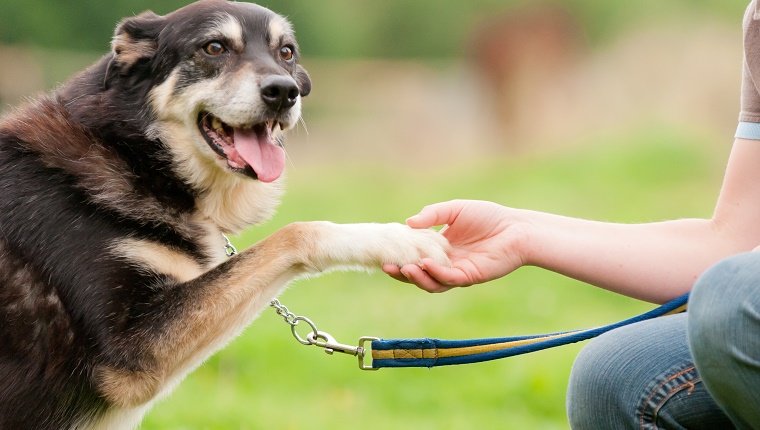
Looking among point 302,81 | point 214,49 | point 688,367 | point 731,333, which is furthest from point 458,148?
point 731,333

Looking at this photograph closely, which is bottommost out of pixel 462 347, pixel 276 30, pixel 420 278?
pixel 462 347

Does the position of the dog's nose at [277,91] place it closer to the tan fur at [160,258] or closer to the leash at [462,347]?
the tan fur at [160,258]

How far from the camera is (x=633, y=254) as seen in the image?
2.74m

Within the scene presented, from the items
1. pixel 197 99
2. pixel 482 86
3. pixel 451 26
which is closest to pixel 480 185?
pixel 197 99

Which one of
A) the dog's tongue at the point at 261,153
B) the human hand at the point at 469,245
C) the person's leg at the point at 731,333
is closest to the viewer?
the person's leg at the point at 731,333

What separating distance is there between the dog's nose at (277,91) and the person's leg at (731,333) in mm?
1571

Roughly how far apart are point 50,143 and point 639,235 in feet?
5.65

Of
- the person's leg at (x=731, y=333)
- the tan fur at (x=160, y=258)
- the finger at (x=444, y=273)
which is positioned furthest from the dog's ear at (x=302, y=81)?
the person's leg at (x=731, y=333)

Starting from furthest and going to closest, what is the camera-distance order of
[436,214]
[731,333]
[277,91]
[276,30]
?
[276,30]
[277,91]
[436,214]
[731,333]

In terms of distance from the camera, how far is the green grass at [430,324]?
4750 mm

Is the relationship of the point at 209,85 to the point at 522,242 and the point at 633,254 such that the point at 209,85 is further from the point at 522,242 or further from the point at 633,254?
the point at 633,254

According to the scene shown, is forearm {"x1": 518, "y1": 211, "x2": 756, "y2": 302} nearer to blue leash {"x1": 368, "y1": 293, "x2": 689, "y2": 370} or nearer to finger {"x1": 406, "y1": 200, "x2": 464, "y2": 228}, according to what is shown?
blue leash {"x1": 368, "y1": 293, "x2": 689, "y2": 370}

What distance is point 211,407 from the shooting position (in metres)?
4.42

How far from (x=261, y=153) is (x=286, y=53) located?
0.45 metres
